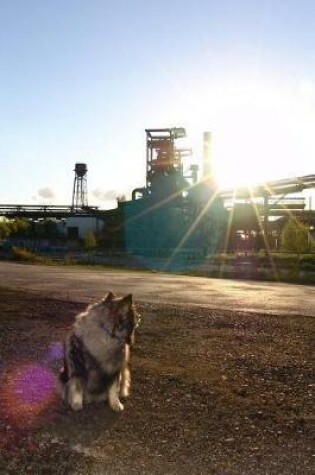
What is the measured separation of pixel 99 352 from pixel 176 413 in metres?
1.28

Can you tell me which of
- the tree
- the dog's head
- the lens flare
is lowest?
the lens flare

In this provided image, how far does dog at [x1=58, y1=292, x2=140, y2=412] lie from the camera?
6445 millimetres

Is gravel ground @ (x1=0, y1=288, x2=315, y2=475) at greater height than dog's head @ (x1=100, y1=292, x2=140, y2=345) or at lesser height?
lesser

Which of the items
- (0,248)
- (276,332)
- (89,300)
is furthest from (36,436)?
(0,248)

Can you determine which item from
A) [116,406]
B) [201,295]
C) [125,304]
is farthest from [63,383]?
[201,295]

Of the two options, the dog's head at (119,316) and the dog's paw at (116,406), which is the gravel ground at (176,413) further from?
the dog's head at (119,316)

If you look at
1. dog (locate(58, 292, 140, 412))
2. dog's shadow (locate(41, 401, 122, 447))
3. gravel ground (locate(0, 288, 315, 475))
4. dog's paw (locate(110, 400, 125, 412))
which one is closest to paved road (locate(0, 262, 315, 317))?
gravel ground (locate(0, 288, 315, 475))

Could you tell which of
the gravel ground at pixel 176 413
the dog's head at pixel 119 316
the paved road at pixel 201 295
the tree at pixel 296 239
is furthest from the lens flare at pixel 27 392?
the tree at pixel 296 239

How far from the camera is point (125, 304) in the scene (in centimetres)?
628

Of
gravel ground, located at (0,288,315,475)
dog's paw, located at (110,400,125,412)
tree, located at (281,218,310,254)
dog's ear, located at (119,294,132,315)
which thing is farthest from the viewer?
tree, located at (281,218,310,254)

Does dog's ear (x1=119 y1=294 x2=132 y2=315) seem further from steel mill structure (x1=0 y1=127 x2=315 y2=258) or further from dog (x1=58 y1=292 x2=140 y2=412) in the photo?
steel mill structure (x1=0 y1=127 x2=315 y2=258)

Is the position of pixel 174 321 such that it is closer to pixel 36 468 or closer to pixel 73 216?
pixel 36 468

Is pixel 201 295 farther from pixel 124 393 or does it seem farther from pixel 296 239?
pixel 296 239

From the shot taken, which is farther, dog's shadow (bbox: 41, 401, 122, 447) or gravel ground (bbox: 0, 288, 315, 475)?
dog's shadow (bbox: 41, 401, 122, 447)
